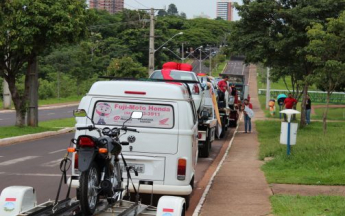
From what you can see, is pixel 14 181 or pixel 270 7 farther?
pixel 270 7

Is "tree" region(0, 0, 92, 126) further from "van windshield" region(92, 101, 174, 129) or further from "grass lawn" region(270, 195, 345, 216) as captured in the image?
"grass lawn" region(270, 195, 345, 216)

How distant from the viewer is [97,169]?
298 inches

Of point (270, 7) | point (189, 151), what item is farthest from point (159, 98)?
point (270, 7)

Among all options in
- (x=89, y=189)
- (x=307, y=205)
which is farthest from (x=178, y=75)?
(x=89, y=189)

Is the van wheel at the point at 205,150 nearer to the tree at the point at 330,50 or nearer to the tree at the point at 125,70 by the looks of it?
the tree at the point at 330,50

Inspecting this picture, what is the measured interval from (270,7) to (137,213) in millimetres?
21615

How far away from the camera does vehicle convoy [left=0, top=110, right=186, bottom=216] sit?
23.5 ft

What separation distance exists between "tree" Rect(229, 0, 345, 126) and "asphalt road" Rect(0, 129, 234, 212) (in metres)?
6.49

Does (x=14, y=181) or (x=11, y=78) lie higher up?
(x=11, y=78)

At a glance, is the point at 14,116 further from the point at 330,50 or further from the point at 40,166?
the point at 40,166

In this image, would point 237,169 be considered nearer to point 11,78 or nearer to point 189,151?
point 189,151

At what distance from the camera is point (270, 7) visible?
2795cm

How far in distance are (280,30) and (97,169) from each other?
22175 mm

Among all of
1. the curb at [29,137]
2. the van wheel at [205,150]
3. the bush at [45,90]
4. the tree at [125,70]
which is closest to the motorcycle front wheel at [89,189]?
the van wheel at [205,150]
